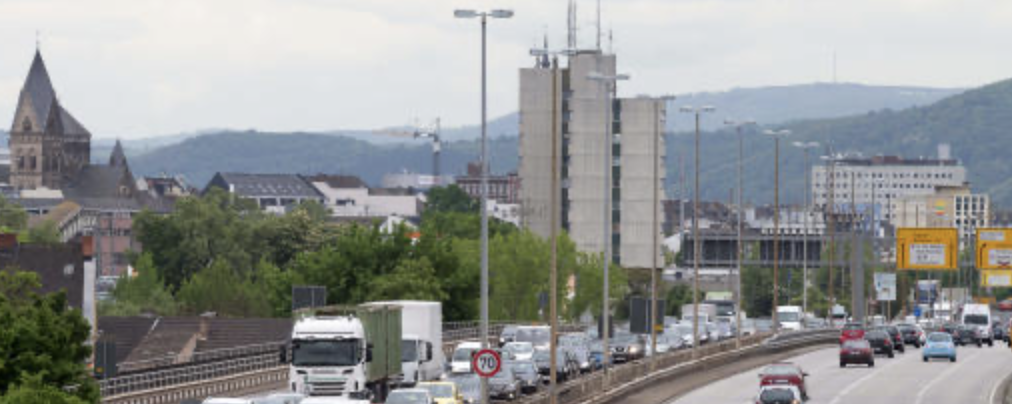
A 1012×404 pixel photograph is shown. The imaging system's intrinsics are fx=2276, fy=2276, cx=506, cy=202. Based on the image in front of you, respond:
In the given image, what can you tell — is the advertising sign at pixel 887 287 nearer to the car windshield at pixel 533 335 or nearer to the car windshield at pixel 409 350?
the car windshield at pixel 533 335

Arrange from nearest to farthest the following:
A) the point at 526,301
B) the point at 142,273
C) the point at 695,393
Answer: the point at 695,393 < the point at 526,301 < the point at 142,273

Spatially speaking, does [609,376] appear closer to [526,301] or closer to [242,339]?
[242,339]

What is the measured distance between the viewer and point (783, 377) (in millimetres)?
75688

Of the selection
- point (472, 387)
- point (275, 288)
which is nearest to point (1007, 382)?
point (472, 387)

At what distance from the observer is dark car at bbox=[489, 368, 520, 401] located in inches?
2749

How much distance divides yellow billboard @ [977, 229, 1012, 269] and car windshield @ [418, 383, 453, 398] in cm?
6060

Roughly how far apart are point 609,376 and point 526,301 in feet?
269

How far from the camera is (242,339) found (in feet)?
364

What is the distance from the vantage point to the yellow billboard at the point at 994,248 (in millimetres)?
115375

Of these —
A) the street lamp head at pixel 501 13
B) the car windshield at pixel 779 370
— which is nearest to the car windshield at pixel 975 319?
the car windshield at pixel 779 370

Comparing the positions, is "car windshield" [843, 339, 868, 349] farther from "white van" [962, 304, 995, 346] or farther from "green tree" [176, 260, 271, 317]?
"green tree" [176, 260, 271, 317]

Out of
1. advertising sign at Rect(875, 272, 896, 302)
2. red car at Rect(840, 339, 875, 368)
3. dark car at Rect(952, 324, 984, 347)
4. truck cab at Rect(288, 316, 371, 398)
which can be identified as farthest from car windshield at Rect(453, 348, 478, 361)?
advertising sign at Rect(875, 272, 896, 302)

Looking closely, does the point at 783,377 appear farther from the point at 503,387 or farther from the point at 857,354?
the point at 857,354

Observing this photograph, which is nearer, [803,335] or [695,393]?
[695,393]
